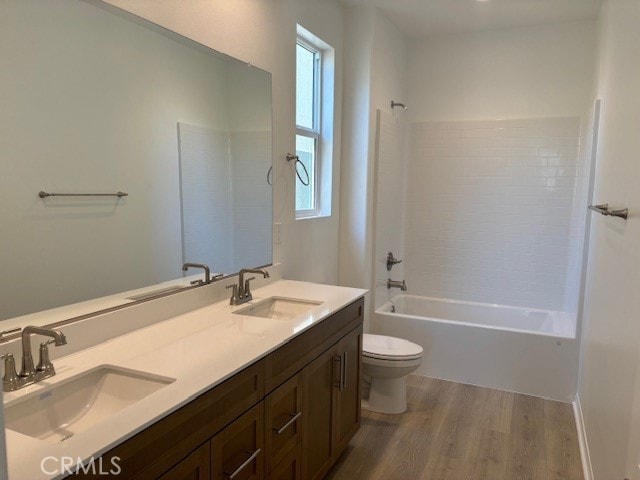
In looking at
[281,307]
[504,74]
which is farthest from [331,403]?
[504,74]

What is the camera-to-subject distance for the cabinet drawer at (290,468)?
5.69 feet

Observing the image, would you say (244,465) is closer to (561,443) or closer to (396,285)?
(561,443)

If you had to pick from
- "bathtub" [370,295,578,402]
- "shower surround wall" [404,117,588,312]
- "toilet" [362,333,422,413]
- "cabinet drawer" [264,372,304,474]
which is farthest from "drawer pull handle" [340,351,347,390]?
"shower surround wall" [404,117,588,312]

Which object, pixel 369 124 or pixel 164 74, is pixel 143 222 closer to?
pixel 164 74

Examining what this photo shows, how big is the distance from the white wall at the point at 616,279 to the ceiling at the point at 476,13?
22.5 inches

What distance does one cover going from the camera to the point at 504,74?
3945 millimetres

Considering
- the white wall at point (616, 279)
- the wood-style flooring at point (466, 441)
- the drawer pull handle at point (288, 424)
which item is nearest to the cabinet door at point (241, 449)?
the drawer pull handle at point (288, 424)

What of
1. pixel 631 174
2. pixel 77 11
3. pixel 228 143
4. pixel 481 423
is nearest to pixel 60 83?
pixel 77 11

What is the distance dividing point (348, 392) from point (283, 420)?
2.43 feet

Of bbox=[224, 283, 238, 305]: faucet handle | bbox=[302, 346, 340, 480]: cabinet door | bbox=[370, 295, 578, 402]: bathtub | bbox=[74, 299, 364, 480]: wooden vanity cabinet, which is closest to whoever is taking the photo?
bbox=[74, 299, 364, 480]: wooden vanity cabinet

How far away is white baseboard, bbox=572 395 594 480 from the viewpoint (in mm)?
2346

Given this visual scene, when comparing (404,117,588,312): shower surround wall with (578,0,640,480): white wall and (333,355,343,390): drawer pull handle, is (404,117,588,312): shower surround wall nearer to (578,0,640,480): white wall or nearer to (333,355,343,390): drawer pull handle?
(578,0,640,480): white wall

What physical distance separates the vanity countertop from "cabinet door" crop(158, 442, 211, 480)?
0.17 m

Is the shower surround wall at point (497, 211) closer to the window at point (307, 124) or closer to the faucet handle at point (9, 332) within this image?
the window at point (307, 124)
